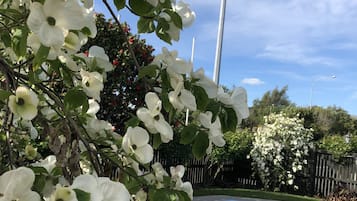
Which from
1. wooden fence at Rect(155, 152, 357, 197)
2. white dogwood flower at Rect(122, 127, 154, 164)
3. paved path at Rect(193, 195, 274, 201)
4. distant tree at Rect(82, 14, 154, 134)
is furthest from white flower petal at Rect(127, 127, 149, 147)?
wooden fence at Rect(155, 152, 357, 197)

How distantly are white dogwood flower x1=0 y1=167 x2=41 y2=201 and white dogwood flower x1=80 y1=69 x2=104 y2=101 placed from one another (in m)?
0.37

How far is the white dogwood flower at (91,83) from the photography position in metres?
1.01

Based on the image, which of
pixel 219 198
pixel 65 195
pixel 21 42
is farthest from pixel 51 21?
pixel 219 198

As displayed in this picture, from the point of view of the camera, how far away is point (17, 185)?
2.13 ft

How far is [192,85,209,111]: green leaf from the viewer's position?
96 centimetres

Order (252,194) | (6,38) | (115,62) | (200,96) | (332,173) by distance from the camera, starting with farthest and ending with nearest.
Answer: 1. (332,173)
2. (252,194)
3. (115,62)
4. (6,38)
5. (200,96)

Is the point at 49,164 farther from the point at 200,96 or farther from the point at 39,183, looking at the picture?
the point at 200,96

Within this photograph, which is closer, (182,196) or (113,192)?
(113,192)

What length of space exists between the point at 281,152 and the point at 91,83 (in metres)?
10.2

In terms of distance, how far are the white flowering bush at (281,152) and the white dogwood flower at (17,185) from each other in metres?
10.4

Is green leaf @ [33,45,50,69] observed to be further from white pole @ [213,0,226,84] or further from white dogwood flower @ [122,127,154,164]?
white pole @ [213,0,226,84]

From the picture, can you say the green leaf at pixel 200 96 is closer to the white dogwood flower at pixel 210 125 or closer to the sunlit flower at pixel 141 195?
the white dogwood flower at pixel 210 125

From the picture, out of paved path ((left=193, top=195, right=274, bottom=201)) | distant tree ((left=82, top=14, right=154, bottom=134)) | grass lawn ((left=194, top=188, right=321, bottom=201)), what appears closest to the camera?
distant tree ((left=82, top=14, right=154, bottom=134))

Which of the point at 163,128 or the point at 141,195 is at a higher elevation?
the point at 163,128
